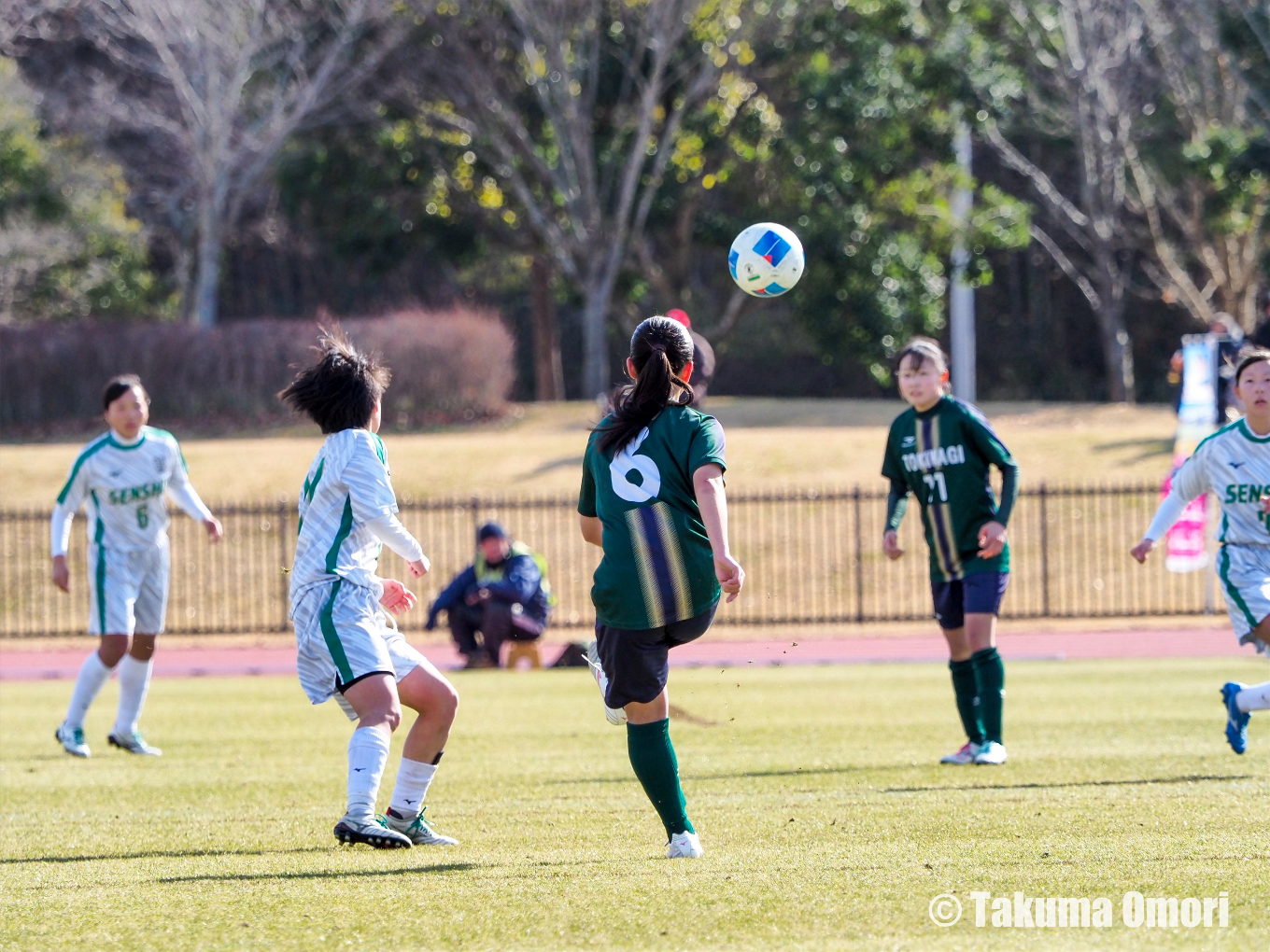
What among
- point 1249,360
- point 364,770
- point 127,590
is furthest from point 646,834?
point 127,590

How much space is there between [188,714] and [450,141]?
20.4 m

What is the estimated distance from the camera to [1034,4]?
3192cm

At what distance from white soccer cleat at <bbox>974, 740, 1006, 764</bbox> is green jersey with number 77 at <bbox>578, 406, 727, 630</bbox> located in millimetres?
3161

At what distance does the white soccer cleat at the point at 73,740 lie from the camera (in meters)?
9.59

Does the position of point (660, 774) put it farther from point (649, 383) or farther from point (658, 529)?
point (649, 383)

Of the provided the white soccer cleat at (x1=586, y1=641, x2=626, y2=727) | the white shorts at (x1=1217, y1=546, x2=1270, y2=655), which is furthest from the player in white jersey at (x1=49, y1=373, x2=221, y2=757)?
the white shorts at (x1=1217, y1=546, x2=1270, y2=655)

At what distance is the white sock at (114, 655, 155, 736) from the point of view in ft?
32.0

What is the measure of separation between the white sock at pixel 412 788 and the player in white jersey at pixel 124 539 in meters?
3.87

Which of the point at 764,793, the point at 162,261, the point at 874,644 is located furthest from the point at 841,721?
the point at 162,261

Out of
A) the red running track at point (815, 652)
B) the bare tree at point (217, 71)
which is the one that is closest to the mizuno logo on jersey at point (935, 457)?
the red running track at point (815, 652)

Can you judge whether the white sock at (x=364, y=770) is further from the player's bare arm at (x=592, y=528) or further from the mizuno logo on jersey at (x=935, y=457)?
the mizuno logo on jersey at (x=935, y=457)

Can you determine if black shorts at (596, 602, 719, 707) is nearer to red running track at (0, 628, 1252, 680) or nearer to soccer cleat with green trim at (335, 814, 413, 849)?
soccer cleat with green trim at (335, 814, 413, 849)

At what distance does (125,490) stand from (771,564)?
41.6 ft

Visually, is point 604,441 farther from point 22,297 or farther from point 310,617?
point 22,297
